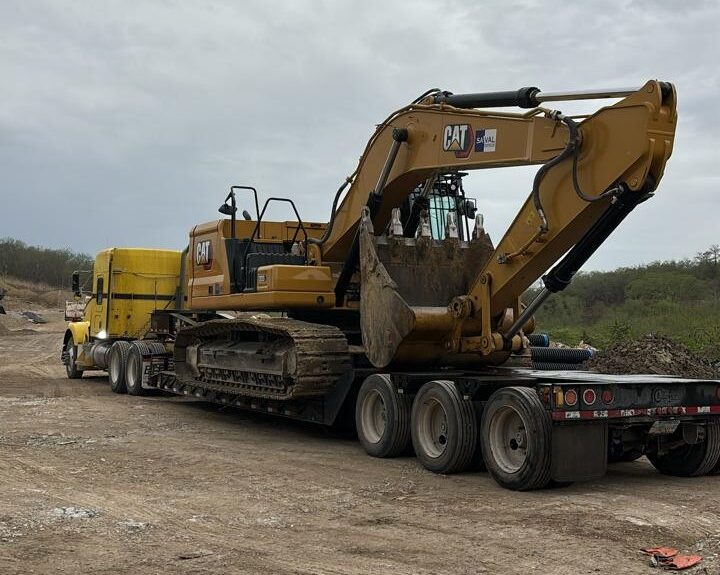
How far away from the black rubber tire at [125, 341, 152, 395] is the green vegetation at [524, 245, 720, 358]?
517 inches

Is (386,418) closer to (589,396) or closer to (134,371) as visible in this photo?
(589,396)

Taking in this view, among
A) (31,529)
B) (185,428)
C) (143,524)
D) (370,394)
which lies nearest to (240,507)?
(143,524)

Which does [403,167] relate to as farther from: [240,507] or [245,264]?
[240,507]

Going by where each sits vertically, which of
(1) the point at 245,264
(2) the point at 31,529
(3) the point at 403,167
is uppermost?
(3) the point at 403,167

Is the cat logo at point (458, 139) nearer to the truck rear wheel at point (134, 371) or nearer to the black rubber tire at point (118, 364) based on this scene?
the truck rear wheel at point (134, 371)

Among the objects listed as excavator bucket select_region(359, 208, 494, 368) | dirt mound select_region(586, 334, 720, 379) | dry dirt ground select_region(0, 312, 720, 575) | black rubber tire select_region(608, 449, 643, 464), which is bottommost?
dry dirt ground select_region(0, 312, 720, 575)

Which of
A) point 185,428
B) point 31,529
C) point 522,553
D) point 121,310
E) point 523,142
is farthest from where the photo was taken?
point 121,310

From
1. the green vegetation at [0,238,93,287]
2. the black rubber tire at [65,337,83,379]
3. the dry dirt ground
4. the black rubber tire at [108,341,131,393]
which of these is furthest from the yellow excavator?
the green vegetation at [0,238,93,287]

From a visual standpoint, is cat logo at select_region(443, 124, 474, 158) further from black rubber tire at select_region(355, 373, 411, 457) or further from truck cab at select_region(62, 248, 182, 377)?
truck cab at select_region(62, 248, 182, 377)

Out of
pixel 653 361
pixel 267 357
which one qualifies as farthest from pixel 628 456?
pixel 653 361

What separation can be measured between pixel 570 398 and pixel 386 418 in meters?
2.59

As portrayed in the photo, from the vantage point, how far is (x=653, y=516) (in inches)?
279

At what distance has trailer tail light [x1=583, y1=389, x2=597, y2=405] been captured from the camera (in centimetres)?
812

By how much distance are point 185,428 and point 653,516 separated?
24.1 ft
